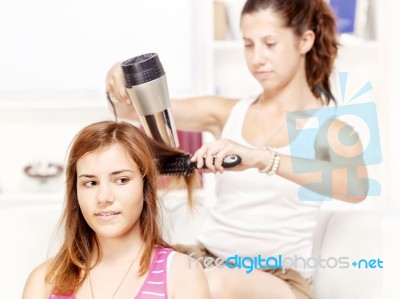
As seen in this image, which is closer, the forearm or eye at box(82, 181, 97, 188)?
eye at box(82, 181, 97, 188)

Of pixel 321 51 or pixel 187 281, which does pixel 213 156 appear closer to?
pixel 187 281

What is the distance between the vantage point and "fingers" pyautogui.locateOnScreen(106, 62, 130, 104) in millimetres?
1524

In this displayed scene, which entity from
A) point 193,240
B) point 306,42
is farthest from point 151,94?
point 193,240

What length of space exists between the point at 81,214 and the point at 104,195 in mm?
161

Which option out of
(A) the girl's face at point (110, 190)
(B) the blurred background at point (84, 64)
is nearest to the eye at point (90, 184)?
(A) the girl's face at point (110, 190)

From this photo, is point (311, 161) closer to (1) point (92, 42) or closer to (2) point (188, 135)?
(2) point (188, 135)

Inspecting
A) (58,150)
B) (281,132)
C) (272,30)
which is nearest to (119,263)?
(281,132)

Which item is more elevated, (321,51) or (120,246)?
(321,51)

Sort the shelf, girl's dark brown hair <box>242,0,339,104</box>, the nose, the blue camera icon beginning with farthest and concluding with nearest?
the shelf → girl's dark brown hair <box>242,0,339,104</box> → the blue camera icon → the nose

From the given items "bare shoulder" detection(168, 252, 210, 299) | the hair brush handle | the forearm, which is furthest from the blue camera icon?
"bare shoulder" detection(168, 252, 210, 299)

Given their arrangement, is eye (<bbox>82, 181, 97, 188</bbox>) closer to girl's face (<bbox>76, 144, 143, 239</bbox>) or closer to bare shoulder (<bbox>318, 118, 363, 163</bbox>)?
girl's face (<bbox>76, 144, 143, 239</bbox>)

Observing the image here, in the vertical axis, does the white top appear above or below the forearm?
below

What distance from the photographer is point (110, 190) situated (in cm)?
127

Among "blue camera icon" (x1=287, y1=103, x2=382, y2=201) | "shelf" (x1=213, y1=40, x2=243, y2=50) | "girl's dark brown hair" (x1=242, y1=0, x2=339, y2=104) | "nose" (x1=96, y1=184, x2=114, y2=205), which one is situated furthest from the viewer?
"shelf" (x1=213, y1=40, x2=243, y2=50)
